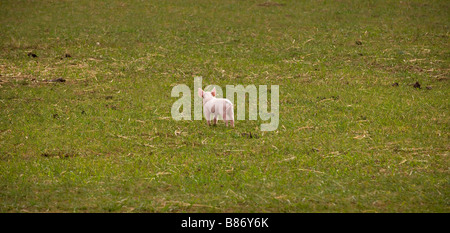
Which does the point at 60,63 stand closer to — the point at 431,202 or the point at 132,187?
the point at 132,187

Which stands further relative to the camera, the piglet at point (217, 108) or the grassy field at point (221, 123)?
the piglet at point (217, 108)

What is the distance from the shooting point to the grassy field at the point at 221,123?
5910mm

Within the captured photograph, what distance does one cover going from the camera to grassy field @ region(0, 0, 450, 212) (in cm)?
591

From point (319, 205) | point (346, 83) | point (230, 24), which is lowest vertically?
point (319, 205)

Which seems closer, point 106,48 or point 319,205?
point 319,205

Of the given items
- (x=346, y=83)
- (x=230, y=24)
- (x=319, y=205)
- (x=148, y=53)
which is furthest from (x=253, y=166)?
(x=230, y=24)

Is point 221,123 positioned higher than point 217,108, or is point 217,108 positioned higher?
point 217,108

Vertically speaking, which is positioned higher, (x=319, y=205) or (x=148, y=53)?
(x=148, y=53)

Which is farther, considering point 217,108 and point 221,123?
point 221,123

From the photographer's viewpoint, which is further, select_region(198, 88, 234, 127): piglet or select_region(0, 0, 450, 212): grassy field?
select_region(198, 88, 234, 127): piglet

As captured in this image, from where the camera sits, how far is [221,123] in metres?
8.10

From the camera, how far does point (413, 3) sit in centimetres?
1611

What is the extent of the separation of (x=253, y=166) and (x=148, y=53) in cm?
624

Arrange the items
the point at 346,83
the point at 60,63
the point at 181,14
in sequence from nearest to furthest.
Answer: the point at 346,83 → the point at 60,63 → the point at 181,14
